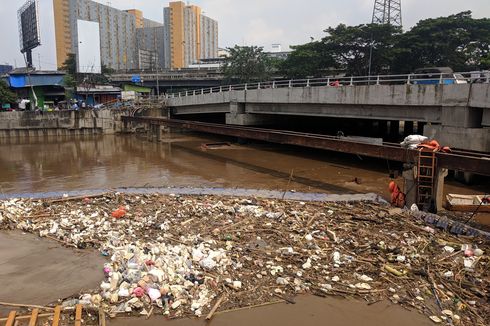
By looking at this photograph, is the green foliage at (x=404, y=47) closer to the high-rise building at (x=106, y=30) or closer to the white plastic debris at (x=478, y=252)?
the white plastic debris at (x=478, y=252)

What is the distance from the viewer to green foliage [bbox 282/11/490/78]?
159ft

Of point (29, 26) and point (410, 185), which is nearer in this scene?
point (410, 185)

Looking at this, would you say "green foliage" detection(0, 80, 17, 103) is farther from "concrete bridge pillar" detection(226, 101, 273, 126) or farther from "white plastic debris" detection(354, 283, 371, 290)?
"white plastic debris" detection(354, 283, 371, 290)

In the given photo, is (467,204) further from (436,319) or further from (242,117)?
(242,117)

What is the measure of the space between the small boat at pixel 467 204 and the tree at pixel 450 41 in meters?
41.1

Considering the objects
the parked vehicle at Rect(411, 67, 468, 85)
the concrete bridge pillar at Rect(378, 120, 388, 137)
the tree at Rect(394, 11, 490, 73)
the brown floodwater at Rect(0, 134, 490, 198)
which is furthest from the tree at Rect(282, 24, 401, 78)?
the brown floodwater at Rect(0, 134, 490, 198)

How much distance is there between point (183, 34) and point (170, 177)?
124769 mm

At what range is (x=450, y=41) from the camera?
48.6m

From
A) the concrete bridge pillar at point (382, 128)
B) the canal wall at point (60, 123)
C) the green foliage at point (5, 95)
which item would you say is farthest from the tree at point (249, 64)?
the green foliage at point (5, 95)

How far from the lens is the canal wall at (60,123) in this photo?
1834 inches

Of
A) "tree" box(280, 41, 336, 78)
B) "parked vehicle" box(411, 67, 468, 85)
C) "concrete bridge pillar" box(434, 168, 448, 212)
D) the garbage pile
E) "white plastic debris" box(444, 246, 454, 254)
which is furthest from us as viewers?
"tree" box(280, 41, 336, 78)

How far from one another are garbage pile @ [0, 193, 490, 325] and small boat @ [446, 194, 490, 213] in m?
2.53

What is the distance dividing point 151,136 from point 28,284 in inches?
1382

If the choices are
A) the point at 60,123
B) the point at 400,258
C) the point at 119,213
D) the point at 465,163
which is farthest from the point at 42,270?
the point at 60,123
